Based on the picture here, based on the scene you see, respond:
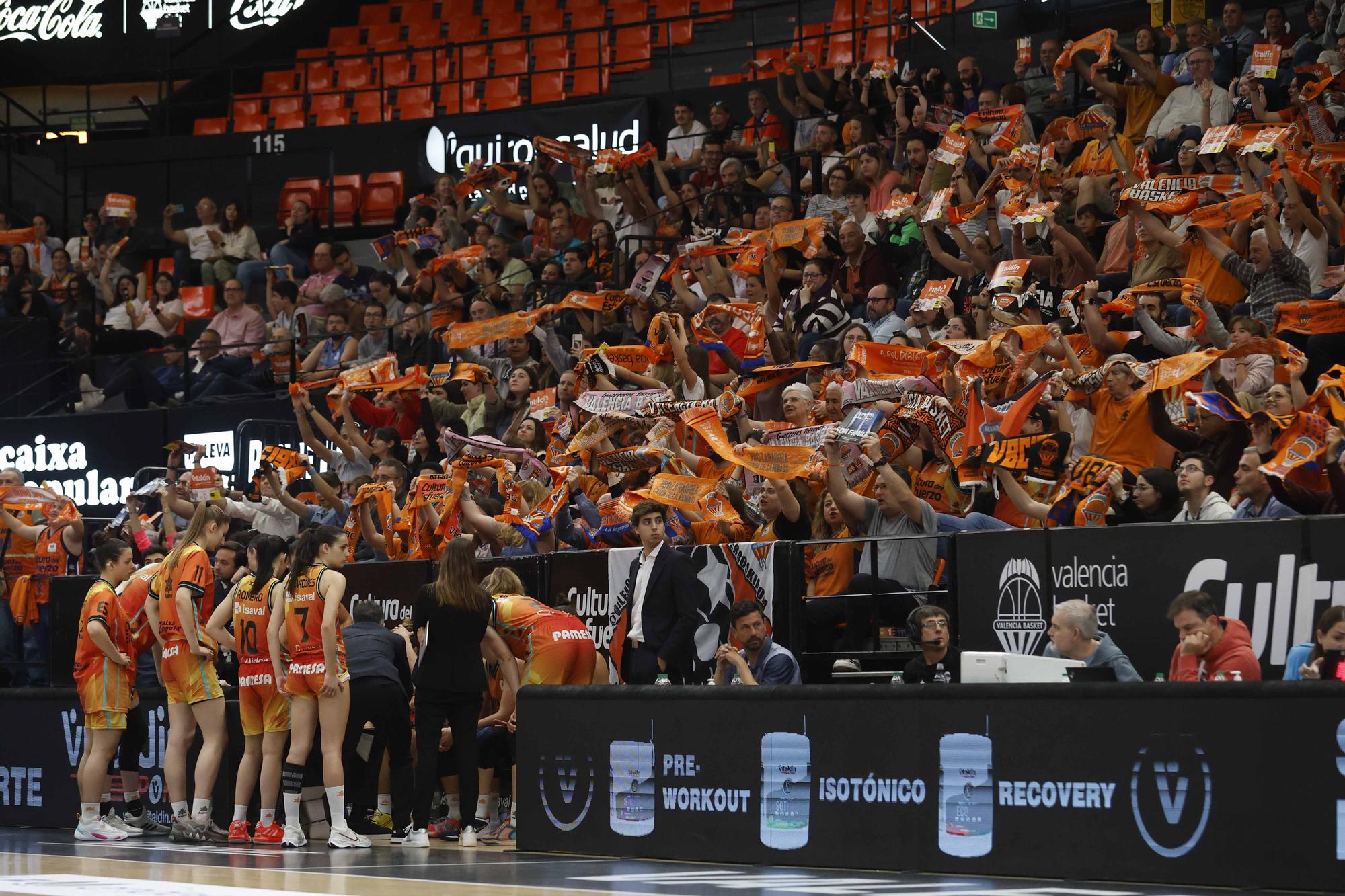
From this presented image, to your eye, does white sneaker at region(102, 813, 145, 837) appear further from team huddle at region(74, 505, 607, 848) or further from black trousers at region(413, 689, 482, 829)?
black trousers at region(413, 689, 482, 829)

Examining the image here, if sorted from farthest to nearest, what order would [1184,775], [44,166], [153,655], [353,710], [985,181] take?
[44,166]
[985,181]
[153,655]
[353,710]
[1184,775]

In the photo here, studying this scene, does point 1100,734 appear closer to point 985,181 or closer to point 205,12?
point 985,181

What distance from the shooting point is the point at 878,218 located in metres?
15.4

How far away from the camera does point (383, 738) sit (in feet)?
35.7

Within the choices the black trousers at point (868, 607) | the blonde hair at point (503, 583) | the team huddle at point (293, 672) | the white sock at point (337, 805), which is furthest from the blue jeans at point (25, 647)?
the black trousers at point (868, 607)

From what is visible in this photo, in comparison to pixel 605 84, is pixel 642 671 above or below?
below

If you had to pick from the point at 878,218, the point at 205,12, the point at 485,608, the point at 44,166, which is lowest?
the point at 485,608

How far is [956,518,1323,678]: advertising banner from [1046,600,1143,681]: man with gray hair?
1.21 feet

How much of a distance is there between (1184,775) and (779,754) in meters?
2.07

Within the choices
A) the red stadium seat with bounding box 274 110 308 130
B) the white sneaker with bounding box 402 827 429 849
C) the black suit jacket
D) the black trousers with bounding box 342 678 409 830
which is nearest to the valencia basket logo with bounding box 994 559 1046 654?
the black suit jacket

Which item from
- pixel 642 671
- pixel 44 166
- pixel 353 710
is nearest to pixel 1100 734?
pixel 642 671

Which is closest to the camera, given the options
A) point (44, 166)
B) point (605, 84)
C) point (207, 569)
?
point (207, 569)

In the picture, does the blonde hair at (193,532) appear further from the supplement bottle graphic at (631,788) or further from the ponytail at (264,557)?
the supplement bottle graphic at (631,788)

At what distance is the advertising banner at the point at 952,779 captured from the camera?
283 inches
